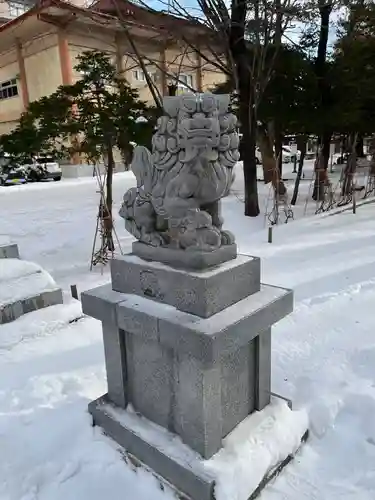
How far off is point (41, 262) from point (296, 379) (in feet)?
13.7

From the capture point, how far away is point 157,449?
73.7 inches

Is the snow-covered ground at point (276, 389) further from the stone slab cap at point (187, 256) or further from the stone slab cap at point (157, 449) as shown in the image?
the stone slab cap at point (187, 256)

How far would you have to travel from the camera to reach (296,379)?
2.54m

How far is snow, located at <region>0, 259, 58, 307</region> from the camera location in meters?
3.52

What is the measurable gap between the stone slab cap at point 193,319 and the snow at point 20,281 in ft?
5.55

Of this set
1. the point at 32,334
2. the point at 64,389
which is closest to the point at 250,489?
the point at 64,389

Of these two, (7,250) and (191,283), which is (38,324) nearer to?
(7,250)

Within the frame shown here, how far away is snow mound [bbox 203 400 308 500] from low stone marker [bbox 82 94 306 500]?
40 mm

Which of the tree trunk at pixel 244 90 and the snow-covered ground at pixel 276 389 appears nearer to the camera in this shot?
the snow-covered ground at pixel 276 389

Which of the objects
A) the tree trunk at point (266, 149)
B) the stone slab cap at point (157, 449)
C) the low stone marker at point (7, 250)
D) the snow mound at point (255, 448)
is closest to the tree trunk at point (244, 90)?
the tree trunk at point (266, 149)

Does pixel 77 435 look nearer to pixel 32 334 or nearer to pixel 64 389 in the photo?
pixel 64 389

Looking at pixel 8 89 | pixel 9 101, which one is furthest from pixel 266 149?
pixel 8 89

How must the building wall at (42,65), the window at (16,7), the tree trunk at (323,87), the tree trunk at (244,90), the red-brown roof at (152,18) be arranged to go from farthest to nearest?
the building wall at (42,65)
the window at (16,7)
the tree trunk at (323,87)
the red-brown roof at (152,18)
the tree trunk at (244,90)

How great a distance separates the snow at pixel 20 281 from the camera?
3525 mm
